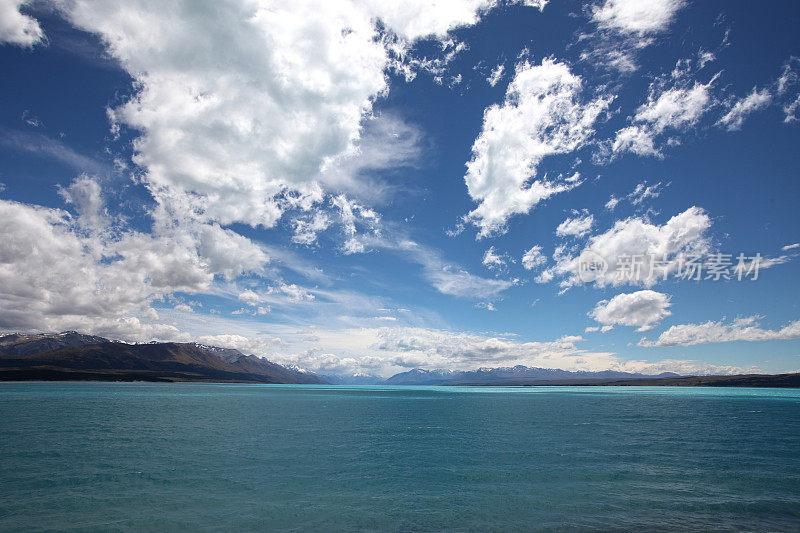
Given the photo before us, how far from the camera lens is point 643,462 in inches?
1764

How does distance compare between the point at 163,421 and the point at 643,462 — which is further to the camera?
the point at 163,421

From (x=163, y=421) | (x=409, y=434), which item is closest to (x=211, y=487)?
(x=409, y=434)

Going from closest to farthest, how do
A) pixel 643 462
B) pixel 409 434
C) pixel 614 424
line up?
pixel 643 462, pixel 409 434, pixel 614 424

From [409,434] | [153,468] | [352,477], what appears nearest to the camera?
[352,477]

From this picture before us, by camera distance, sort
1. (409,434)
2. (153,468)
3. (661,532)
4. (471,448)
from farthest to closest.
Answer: (409,434)
(471,448)
(153,468)
(661,532)

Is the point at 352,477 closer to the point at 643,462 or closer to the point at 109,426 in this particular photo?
the point at 643,462

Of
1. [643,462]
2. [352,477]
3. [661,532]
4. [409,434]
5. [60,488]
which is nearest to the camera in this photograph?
[661,532]

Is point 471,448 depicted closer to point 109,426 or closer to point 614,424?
point 614,424

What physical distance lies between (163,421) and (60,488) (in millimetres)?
54360

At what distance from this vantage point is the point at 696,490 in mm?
34312

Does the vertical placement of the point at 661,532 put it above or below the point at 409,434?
above

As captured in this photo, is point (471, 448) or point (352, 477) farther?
point (471, 448)

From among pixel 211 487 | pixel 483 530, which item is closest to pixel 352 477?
pixel 211 487

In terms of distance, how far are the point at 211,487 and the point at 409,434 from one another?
39969 millimetres
